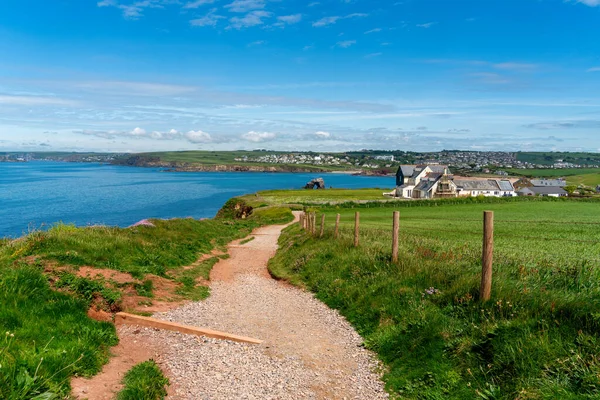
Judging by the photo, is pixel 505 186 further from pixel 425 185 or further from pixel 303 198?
pixel 303 198

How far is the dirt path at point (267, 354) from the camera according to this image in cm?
752

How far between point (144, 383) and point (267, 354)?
115 inches

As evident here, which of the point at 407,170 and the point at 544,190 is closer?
the point at 544,190

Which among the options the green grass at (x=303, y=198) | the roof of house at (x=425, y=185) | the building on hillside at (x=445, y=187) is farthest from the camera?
the roof of house at (x=425, y=185)

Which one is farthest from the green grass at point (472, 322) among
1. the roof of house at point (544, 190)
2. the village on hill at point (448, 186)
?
the roof of house at point (544, 190)

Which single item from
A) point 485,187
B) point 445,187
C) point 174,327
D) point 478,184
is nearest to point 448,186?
point 445,187

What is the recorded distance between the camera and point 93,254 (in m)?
14.5

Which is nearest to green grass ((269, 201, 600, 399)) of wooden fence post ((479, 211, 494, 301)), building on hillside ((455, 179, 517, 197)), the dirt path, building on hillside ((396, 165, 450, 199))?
wooden fence post ((479, 211, 494, 301))

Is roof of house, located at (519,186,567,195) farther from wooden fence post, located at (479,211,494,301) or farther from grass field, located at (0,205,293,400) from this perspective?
wooden fence post, located at (479,211,494,301)

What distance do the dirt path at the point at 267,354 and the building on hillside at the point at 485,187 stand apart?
3797 inches

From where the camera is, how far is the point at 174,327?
10359mm

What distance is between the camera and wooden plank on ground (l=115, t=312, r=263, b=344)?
9.86 meters

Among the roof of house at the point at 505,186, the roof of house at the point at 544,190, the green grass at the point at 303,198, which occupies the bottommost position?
the roof of house at the point at 544,190

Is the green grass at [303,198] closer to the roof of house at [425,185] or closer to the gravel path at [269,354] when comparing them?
the roof of house at [425,185]
